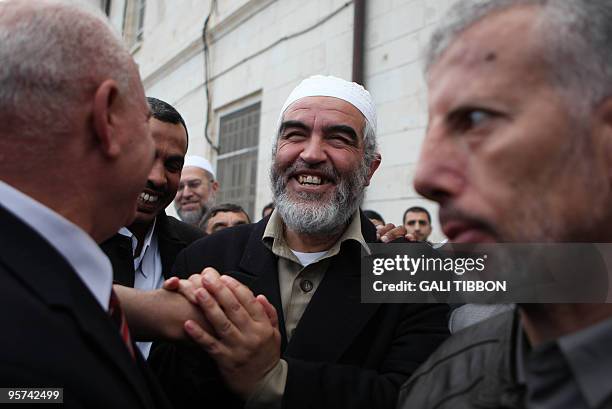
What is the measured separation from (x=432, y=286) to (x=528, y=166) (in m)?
1.17

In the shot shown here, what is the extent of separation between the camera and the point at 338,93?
7.86 ft

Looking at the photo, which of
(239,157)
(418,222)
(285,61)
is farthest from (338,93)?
(239,157)

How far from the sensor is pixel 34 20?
45.5 inches

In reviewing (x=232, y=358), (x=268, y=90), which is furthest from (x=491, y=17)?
(x=268, y=90)

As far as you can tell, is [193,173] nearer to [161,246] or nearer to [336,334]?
[161,246]

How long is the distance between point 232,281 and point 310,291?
0.55 metres

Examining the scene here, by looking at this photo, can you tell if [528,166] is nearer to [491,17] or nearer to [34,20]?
[491,17]

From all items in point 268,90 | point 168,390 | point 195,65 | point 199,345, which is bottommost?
point 168,390

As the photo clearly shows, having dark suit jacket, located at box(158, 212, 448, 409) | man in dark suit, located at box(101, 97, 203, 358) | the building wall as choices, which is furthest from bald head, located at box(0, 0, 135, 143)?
the building wall

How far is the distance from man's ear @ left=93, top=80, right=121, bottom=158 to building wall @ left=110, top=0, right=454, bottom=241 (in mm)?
4507

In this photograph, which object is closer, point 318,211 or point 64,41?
point 64,41

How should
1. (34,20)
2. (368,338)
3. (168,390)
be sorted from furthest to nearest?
(368,338), (168,390), (34,20)

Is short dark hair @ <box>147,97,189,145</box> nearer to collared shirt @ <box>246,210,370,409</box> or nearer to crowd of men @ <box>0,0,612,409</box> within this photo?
collared shirt @ <box>246,210,370,409</box>

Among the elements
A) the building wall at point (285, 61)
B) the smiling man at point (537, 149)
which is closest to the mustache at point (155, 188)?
the smiling man at point (537, 149)
